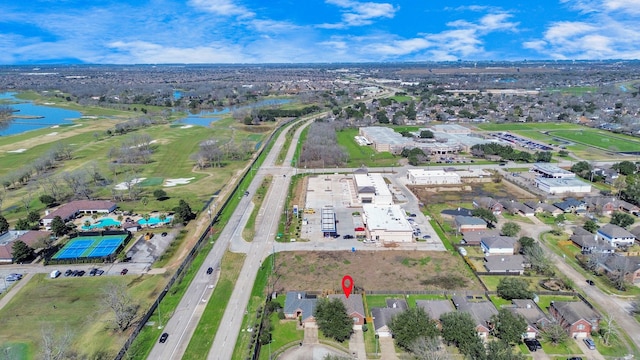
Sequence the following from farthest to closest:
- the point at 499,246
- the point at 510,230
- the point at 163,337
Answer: the point at 510,230
the point at 499,246
the point at 163,337

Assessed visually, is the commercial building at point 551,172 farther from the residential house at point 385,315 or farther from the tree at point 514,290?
the residential house at point 385,315

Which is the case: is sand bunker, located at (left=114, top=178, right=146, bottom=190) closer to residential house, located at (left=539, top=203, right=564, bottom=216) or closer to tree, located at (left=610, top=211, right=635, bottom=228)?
residential house, located at (left=539, top=203, right=564, bottom=216)

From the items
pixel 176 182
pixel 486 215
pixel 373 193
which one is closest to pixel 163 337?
pixel 373 193

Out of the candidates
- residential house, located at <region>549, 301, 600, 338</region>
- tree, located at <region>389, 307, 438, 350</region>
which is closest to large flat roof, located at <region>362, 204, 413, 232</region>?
tree, located at <region>389, 307, 438, 350</region>

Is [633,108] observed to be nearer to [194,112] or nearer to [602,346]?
[602,346]

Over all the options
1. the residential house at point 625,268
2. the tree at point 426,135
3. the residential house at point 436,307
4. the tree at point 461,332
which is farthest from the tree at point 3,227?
the tree at point 426,135

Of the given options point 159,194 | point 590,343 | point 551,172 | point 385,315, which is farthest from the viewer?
point 551,172

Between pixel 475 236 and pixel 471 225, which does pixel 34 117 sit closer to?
pixel 471 225
